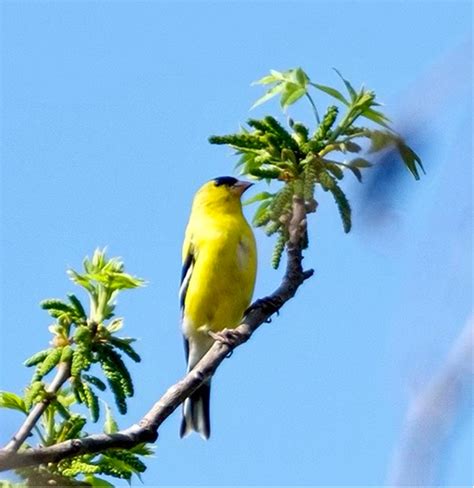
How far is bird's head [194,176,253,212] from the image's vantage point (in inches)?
279

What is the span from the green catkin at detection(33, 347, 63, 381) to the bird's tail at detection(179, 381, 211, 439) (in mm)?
3505

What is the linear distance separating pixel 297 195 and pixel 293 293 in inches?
13.9

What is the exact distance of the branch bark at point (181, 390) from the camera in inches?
85.3

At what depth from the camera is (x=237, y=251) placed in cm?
646

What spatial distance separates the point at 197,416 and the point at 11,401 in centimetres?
368

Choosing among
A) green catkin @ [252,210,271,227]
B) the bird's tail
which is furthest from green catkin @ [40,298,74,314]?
the bird's tail

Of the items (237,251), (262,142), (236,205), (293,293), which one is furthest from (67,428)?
(236,205)

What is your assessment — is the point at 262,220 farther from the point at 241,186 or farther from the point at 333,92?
the point at 241,186

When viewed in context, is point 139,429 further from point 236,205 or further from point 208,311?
point 236,205

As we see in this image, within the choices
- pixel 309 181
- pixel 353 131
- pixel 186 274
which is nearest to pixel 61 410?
pixel 309 181

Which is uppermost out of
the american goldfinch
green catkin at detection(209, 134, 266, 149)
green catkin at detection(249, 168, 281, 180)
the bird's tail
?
the american goldfinch

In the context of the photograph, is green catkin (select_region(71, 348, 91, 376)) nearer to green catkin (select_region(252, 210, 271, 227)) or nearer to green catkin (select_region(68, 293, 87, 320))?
green catkin (select_region(68, 293, 87, 320))

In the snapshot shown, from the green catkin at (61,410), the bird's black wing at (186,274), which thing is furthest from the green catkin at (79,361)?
the bird's black wing at (186,274)

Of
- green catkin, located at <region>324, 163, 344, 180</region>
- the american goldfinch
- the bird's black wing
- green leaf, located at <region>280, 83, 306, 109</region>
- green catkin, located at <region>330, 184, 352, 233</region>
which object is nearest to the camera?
green catkin, located at <region>330, 184, 352, 233</region>
